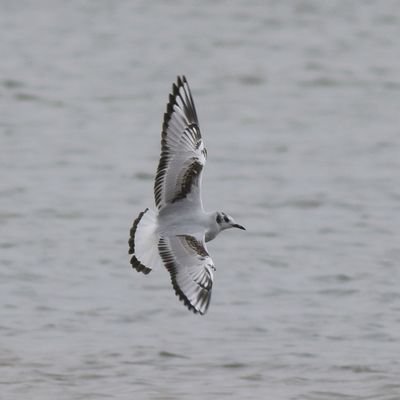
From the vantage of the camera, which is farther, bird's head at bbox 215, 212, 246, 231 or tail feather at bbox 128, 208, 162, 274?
bird's head at bbox 215, 212, 246, 231

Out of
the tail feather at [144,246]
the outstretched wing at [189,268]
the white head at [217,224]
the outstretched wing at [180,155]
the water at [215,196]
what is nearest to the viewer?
the outstretched wing at [189,268]

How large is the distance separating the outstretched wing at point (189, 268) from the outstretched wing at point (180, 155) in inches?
16.6

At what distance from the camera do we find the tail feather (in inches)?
297

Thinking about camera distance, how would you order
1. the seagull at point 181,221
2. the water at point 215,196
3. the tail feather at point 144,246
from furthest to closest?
1. the water at point 215,196
2. the tail feather at point 144,246
3. the seagull at point 181,221

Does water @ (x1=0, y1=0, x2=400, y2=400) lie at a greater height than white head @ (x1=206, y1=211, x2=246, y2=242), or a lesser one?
lesser

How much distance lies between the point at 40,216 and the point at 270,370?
13.7 ft

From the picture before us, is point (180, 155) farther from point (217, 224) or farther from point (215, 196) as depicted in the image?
point (215, 196)

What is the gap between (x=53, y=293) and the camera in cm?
1034

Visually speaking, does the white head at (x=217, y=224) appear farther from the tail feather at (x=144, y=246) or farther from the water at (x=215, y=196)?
the water at (x=215, y=196)

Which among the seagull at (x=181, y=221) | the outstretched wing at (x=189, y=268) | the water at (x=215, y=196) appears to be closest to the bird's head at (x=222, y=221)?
the seagull at (x=181, y=221)

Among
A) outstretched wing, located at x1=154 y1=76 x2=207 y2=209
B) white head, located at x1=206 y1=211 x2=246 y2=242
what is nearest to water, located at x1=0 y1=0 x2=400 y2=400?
white head, located at x1=206 y1=211 x2=246 y2=242

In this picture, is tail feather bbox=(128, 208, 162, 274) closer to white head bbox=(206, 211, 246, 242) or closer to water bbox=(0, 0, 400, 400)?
white head bbox=(206, 211, 246, 242)

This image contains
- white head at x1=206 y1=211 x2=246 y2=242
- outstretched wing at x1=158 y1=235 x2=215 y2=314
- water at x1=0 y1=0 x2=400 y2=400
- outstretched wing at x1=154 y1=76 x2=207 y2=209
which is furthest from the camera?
water at x1=0 y1=0 x2=400 y2=400

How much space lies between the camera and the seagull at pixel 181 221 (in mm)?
7438
